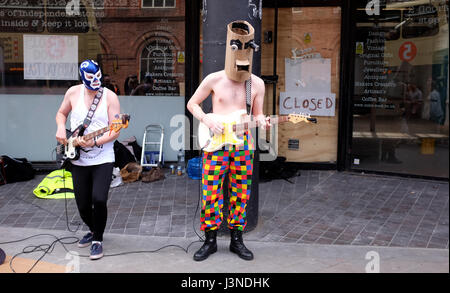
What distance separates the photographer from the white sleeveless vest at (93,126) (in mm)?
4672

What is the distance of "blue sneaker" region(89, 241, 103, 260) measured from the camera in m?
4.68

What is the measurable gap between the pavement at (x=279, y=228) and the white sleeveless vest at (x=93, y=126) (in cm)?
91

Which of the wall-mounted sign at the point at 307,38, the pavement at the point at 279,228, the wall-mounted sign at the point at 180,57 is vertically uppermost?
the wall-mounted sign at the point at 307,38

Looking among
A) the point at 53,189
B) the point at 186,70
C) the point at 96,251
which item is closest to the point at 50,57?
the point at 186,70

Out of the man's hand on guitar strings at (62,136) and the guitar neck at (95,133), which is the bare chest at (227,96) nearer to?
the guitar neck at (95,133)

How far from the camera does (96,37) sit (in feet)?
27.8

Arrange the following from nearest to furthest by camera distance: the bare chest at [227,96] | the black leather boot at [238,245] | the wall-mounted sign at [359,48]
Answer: the bare chest at [227,96]
the black leather boot at [238,245]
the wall-mounted sign at [359,48]

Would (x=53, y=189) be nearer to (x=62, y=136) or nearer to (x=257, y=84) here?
(x=62, y=136)

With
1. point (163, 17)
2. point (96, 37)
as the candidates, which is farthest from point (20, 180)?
point (163, 17)

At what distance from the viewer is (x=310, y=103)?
28.0 ft

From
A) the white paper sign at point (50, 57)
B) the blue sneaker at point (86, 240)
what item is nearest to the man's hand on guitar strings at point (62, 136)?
the blue sneaker at point (86, 240)

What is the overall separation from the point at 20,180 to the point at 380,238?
17.8 feet

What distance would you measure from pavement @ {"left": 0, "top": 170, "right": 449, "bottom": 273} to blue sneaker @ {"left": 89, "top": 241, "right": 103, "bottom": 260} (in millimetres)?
59

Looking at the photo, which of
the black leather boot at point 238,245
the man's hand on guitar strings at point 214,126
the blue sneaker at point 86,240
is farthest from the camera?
the blue sneaker at point 86,240
